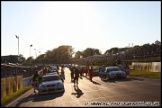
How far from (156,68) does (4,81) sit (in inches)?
948

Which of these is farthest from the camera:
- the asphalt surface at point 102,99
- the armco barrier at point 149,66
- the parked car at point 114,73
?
the armco barrier at point 149,66

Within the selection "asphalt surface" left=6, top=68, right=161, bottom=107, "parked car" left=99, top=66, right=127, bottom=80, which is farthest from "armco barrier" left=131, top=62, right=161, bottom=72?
"asphalt surface" left=6, top=68, right=161, bottom=107

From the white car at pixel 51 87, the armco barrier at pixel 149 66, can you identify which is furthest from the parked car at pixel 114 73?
the white car at pixel 51 87

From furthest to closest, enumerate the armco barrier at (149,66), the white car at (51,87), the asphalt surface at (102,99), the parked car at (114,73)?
1. the armco barrier at (149,66)
2. the parked car at (114,73)
3. the white car at (51,87)
4. the asphalt surface at (102,99)

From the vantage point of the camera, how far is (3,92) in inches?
952

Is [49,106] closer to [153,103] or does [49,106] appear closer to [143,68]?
[153,103]

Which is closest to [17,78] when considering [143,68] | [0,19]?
[0,19]

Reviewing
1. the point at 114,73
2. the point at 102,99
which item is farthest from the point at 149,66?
the point at 102,99

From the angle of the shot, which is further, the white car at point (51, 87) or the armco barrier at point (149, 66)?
the armco barrier at point (149, 66)

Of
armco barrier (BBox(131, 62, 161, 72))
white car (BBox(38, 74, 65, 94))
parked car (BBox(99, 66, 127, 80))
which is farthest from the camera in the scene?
armco barrier (BBox(131, 62, 161, 72))

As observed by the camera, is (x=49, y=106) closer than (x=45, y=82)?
Yes

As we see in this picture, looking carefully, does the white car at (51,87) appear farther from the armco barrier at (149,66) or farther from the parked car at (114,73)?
the armco barrier at (149,66)

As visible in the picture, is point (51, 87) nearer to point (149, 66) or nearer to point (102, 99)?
point (102, 99)

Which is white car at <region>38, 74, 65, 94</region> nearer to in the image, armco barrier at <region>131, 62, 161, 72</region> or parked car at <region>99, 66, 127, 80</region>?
parked car at <region>99, 66, 127, 80</region>
